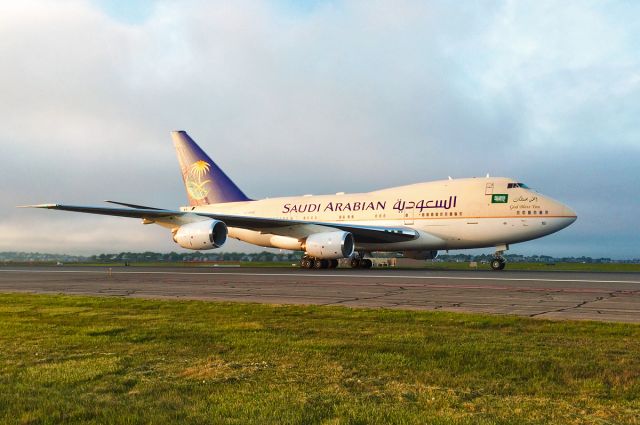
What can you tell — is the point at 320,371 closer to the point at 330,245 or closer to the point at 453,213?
the point at 330,245

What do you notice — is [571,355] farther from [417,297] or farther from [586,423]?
[417,297]

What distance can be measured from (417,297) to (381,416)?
9418 mm

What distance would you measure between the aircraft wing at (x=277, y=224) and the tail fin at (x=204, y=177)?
28.6 feet

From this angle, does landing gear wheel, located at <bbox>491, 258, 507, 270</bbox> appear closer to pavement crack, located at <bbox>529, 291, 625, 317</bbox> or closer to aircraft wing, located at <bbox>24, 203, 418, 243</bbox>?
aircraft wing, located at <bbox>24, 203, 418, 243</bbox>

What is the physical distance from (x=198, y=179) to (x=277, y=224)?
40.6 ft

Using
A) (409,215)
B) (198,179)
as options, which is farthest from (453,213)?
(198,179)

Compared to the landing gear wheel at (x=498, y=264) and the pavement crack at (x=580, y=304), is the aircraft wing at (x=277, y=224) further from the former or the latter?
the pavement crack at (x=580, y=304)

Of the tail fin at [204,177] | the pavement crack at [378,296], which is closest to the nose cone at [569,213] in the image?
the pavement crack at [378,296]

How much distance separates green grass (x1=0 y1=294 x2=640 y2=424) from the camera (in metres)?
4.29

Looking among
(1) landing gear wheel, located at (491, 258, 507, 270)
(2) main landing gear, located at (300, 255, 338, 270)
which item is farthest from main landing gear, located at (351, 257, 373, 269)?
(1) landing gear wheel, located at (491, 258, 507, 270)

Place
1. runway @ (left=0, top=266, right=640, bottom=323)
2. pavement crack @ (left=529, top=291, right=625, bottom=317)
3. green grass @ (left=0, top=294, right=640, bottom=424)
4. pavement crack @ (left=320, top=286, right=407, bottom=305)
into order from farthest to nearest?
pavement crack @ (left=320, top=286, right=407, bottom=305)
runway @ (left=0, top=266, right=640, bottom=323)
pavement crack @ (left=529, top=291, right=625, bottom=317)
green grass @ (left=0, top=294, right=640, bottom=424)

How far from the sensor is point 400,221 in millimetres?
29953

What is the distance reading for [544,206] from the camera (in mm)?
26594

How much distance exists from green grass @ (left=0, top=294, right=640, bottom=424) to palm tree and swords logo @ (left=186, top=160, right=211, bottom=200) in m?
30.0
